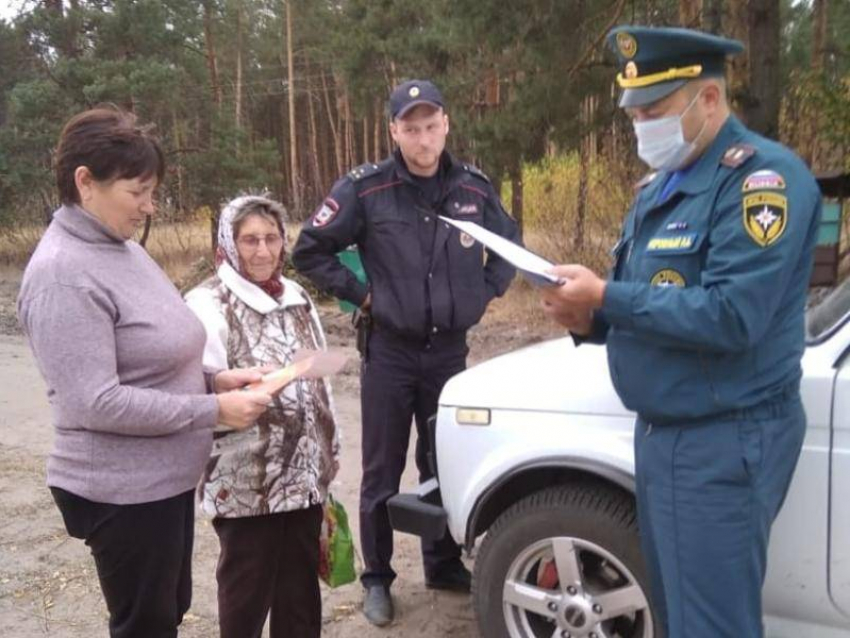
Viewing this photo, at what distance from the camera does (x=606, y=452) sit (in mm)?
2879

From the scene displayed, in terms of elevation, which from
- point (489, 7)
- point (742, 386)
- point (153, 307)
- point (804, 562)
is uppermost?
point (489, 7)

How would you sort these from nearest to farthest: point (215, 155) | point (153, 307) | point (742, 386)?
1. point (742, 386)
2. point (153, 307)
3. point (215, 155)

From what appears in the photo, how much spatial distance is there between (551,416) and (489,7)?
25.3 ft

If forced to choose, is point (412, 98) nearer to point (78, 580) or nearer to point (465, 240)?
point (465, 240)

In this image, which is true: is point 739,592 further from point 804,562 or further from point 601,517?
point 601,517

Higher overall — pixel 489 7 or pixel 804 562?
pixel 489 7

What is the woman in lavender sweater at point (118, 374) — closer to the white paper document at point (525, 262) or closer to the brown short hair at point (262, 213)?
the brown short hair at point (262, 213)

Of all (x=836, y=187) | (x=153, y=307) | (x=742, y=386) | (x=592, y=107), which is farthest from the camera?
(x=592, y=107)

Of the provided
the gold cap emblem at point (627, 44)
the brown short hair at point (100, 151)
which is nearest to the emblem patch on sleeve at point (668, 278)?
the gold cap emblem at point (627, 44)

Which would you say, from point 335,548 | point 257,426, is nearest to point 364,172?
point 257,426

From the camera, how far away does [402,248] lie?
153 inches

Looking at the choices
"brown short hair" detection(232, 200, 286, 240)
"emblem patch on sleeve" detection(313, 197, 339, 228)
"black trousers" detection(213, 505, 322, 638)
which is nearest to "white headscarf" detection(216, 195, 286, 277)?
"brown short hair" detection(232, 200, 286, 240)

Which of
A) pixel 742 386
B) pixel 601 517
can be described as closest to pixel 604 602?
pixel 601 517

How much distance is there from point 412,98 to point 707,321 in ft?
6.99
